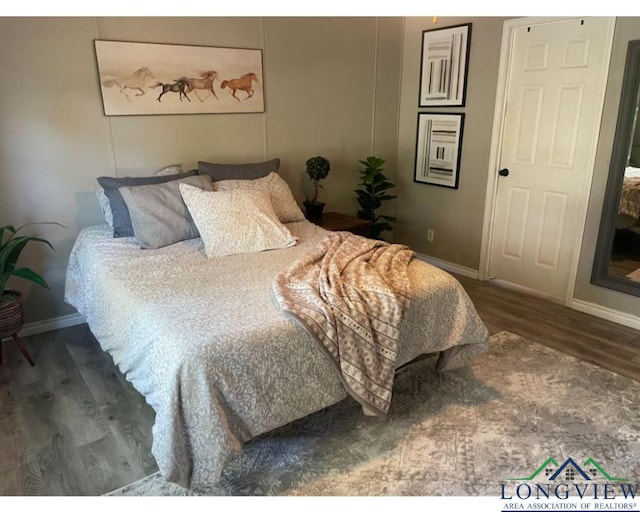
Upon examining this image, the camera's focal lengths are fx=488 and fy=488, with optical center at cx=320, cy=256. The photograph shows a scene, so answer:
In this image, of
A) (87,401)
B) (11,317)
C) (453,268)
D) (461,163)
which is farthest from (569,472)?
(11,317)

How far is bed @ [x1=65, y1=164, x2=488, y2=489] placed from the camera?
1711mm

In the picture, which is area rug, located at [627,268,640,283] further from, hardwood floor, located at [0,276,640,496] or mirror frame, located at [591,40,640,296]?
hardwood floor, located at [0,276,640,496]

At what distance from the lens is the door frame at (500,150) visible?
325 centimetres

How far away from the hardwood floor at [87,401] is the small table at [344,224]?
1.08 meters

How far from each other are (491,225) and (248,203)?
7.16ft

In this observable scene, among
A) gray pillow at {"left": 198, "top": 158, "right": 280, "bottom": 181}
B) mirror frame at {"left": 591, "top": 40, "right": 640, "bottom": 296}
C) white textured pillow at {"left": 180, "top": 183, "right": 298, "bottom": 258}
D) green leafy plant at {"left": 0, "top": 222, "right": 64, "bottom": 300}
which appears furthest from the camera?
gray pillow at {"left": 198, "top": 158, "right": 280, "bottom": 181}

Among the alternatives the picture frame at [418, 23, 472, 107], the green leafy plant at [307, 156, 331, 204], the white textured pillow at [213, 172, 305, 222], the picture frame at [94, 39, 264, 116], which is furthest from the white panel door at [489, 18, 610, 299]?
the picture frame at [94, 39, 264, 116]

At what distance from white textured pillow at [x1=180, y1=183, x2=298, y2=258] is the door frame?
1930mm

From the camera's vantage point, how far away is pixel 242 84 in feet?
12.0

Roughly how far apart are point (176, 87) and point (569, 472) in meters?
3.20

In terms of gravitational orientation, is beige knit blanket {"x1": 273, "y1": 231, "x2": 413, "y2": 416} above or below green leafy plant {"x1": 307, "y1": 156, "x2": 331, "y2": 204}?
below

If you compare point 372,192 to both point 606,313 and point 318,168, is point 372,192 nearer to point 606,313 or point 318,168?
point 318,168

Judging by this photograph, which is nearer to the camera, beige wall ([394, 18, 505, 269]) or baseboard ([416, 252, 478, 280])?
beige wall ([394, 18, 505, 269])

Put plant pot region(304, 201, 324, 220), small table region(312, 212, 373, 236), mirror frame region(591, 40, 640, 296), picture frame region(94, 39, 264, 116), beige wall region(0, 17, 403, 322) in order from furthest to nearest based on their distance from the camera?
1. plant pot region(304, 201, 324, 220)
2. small table region(312, 212, 373, 236)
3. picture frame region(94, 39, 264, 116)
4. mirror frame region(591, 40, 640, 296)
5. beige wall region(0, 17, 403, 322)
